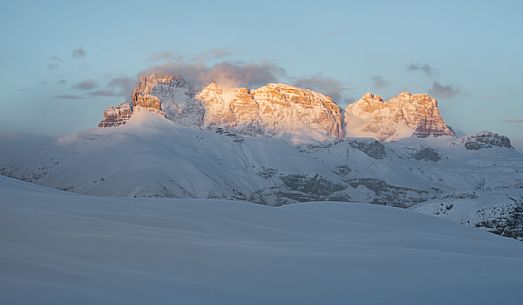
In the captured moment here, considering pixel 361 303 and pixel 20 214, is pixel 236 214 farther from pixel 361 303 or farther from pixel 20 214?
pixel 361 303

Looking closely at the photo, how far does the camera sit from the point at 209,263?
16.6 meters

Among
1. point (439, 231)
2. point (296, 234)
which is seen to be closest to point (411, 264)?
point (296, 234)

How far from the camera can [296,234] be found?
25.2m

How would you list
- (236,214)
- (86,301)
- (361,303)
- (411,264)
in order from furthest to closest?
(236,214), (411,264), (361,303), (86,301)

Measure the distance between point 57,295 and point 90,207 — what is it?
13944 millimetres

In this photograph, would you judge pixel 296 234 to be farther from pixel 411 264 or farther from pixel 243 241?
pixel 411 264

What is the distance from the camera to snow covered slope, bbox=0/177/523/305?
13.1m

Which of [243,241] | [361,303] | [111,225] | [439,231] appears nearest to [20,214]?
[111,225]

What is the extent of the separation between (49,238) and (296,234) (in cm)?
1043

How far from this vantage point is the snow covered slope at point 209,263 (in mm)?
13062

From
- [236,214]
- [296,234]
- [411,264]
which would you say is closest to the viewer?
[411,264]

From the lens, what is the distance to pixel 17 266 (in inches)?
530

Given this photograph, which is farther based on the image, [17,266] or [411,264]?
[411,264]

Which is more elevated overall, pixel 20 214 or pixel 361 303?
pixel 20 214
